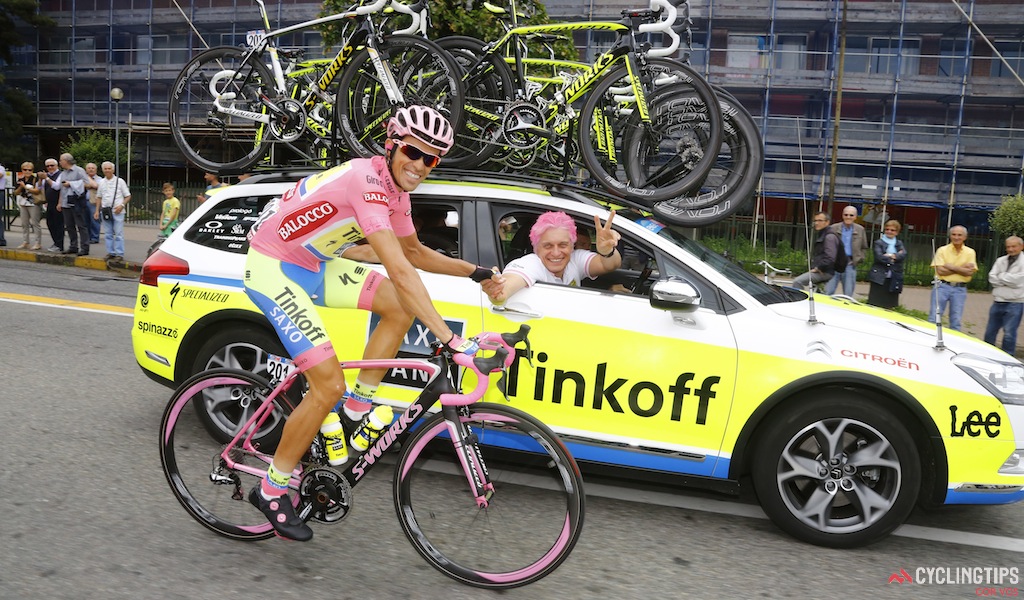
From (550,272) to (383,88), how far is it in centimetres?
204

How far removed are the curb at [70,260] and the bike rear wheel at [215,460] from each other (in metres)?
12.5

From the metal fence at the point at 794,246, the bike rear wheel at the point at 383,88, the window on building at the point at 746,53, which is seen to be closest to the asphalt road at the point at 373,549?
the bike rear wheel at the point at 383,88

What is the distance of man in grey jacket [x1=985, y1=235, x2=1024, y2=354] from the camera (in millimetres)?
9828

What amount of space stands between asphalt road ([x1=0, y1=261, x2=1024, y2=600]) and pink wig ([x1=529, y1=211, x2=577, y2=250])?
4.83 feet

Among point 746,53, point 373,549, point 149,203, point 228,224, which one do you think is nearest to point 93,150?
point 149,203

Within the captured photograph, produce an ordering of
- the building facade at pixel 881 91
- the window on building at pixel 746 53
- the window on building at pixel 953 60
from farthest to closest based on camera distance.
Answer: the window on building at pixel 746 53 → the window on building at pixel 953 60 → the building facade at pixel 881 91

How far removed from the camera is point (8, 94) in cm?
4484

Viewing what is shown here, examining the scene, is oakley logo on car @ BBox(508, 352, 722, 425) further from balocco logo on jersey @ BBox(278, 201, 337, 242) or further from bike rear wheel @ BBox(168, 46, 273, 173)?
bike rear wheel @ BBox(168, 46, 273, 173)

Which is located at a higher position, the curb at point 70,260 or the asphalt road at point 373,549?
the asphalt road at point 373,549

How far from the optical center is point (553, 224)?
192 inches

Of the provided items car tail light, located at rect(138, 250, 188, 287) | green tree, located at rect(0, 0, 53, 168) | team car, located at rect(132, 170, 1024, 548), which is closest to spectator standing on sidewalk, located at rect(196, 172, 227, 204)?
car tail light, located at rect(138, 250, 188, 287)

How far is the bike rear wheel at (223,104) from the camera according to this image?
6387 millimetres

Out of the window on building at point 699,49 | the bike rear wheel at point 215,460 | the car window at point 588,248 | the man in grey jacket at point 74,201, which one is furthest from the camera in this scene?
the window on building at point 699,49

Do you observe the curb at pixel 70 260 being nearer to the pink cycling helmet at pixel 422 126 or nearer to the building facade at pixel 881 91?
the pink cycling helmet at pixel 422 126
